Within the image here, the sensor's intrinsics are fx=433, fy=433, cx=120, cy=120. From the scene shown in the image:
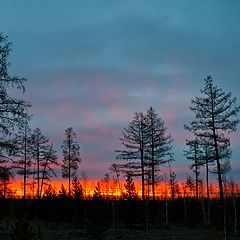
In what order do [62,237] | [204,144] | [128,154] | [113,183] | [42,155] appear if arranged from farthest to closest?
[113,183] < [42,155] < [128,154] < [204,144] < [62,237]

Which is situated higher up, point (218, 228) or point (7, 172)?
point (7, 172)

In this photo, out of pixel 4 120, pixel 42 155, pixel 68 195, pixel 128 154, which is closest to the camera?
pixel 4 120

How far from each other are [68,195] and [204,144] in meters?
14.8

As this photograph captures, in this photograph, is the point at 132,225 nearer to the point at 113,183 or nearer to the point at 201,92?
the point at 201,92

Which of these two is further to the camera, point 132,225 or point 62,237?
point 132,225

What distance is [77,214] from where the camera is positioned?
37594 mm

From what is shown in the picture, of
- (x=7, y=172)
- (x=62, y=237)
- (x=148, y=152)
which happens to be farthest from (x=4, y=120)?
(x=148, y=152)

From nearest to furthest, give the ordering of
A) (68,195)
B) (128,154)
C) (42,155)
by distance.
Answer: (128,154) → (68,195) → (42,155)

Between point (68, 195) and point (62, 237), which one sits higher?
point (68, 195)

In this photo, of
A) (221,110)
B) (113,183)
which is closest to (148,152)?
(221,110)

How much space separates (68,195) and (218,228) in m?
13.9

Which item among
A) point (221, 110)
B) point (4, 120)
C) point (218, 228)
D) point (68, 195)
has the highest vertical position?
point (221, 110)

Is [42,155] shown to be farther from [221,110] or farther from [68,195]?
[221,110]

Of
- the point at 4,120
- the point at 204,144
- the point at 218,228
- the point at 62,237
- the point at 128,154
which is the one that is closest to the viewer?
the point at 4,120
